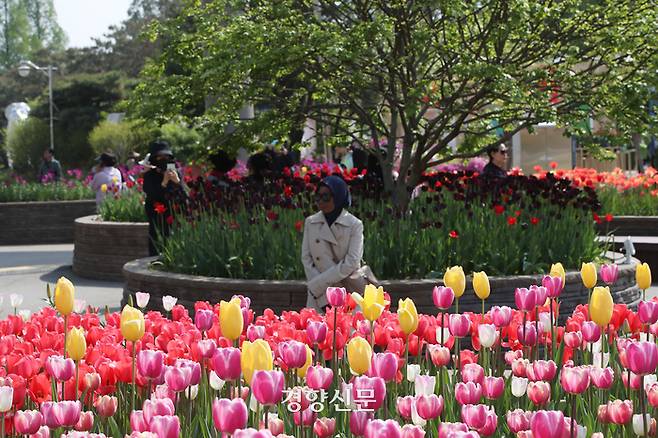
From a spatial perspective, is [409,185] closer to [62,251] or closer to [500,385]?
[500,385]

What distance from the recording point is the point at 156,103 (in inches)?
430

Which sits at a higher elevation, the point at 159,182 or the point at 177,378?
the point at 159,182

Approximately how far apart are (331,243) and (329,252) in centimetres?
7

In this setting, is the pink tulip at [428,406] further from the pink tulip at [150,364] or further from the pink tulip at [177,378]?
the pink tulip at [150,364]

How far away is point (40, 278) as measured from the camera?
15625 mm

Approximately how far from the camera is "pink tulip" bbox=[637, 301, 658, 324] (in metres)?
3.90

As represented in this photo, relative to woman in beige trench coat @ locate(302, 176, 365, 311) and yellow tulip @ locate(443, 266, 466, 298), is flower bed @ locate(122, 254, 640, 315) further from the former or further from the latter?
yellow tulip @ locate(443, 266, 466, 298)

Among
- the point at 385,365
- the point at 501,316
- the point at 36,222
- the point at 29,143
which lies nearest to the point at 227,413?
the point at 385,365

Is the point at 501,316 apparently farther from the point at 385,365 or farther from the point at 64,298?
the point at 64,298

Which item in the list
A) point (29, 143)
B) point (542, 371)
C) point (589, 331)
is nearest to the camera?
point (542, 371)

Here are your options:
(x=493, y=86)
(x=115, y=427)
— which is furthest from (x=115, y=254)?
(x=115, y=427)

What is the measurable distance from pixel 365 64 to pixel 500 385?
8.01 meters

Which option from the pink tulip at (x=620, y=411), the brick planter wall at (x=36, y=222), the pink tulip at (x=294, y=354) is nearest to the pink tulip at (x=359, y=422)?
the pink tulip at (x=294, y=354)

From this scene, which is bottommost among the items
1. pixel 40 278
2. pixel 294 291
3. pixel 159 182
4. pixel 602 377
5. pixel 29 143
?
pixel 40 278
